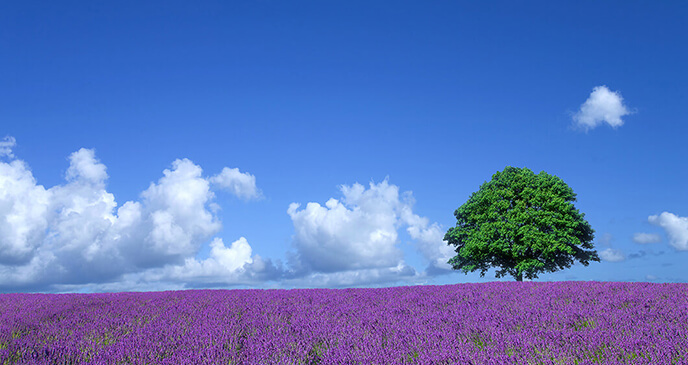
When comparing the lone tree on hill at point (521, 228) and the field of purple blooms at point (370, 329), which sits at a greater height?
the lone tree on hill at point (521, 228)

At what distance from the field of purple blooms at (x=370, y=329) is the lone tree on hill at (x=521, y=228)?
10.1 meters

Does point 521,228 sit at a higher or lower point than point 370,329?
higher

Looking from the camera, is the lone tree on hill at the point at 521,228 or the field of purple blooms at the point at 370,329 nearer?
the field of purple blooms at the point at 370,329

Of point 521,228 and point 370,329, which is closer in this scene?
point 370,329

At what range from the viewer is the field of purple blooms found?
3955 mm

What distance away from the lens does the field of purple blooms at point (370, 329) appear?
396cm

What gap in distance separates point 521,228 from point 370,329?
1454 centimetres

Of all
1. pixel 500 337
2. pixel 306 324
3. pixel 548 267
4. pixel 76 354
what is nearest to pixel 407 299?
pixel 306 324

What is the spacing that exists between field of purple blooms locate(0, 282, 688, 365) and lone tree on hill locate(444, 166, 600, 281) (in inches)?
396

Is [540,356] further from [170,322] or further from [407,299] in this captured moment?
[170,322]

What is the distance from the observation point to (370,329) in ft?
17.0

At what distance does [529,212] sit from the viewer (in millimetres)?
18578

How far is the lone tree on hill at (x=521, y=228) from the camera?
18.2 metres

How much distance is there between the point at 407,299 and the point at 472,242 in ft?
38.0
